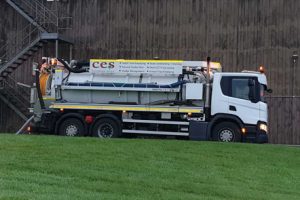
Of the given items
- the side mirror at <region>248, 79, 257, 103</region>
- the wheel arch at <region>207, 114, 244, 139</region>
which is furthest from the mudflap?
the side mirror at <region>248, 79, 257, 103</region>

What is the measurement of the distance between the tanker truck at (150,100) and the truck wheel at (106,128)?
4cm

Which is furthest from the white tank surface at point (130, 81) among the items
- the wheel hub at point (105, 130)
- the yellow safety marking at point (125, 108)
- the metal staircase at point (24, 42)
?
the metal staircase at point (24, 42)

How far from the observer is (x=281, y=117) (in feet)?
90.7

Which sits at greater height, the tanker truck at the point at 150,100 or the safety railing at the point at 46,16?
the safety railing at the point at 46,16

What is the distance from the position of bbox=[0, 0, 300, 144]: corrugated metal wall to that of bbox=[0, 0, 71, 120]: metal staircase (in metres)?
0.84

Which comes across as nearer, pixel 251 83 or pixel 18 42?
pixel 251 83

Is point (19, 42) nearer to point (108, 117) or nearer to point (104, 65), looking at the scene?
point (104, 65)

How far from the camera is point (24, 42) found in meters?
30.6

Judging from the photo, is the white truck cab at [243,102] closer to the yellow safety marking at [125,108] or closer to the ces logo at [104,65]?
the yellow safety marking at [125,108]

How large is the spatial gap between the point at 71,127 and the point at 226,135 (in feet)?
21.1

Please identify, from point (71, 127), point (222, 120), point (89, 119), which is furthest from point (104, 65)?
point (222, 120)

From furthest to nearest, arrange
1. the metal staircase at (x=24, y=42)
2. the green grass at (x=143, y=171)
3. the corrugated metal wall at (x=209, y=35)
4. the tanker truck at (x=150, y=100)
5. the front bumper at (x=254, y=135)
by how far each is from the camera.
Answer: the metal staircase at (x=24, y=42)
the corrugated metal wall at (x=209, y=35)
the tanker truck at (x=150, y=100)
the front bumper at (x=254, y=135)
the green grass at (x=143, y=171)

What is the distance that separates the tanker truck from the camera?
2030cm

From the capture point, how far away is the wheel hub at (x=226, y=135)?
2022cm
